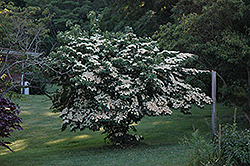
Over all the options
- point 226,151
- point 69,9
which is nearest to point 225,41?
point 226,151

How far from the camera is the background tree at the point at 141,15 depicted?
658 inches

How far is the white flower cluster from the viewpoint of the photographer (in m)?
7.38

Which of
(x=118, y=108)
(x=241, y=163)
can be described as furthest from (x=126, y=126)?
(x=241, y=163)

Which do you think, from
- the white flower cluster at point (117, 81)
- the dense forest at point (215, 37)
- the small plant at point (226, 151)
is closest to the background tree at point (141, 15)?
the dense forest at point (215, 37)

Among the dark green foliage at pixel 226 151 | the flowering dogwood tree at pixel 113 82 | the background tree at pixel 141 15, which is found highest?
the background tree at pixel 141 15

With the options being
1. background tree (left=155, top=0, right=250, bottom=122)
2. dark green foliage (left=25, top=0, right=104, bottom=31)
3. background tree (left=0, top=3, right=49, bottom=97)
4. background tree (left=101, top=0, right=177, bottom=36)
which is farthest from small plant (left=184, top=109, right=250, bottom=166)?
dark green foliage (left=25, top=0, right=104, bottom=31)

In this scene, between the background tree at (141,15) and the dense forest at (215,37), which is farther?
the background tree at (141,15)

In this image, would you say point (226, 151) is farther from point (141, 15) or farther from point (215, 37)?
point (141, 15)

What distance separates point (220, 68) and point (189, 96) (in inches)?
118

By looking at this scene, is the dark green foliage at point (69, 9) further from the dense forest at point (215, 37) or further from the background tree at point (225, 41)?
the background tree at point (225, 41)

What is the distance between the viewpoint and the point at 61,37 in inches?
319

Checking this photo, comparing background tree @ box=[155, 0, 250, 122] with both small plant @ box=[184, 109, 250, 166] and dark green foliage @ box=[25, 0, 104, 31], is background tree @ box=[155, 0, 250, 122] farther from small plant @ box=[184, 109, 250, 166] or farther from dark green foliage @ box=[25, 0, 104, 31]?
dark green foliage @ box=[25, 0, 104, 31]

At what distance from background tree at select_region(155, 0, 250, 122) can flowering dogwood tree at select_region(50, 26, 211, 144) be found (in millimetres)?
2156

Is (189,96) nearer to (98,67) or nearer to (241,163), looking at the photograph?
(98,67)
